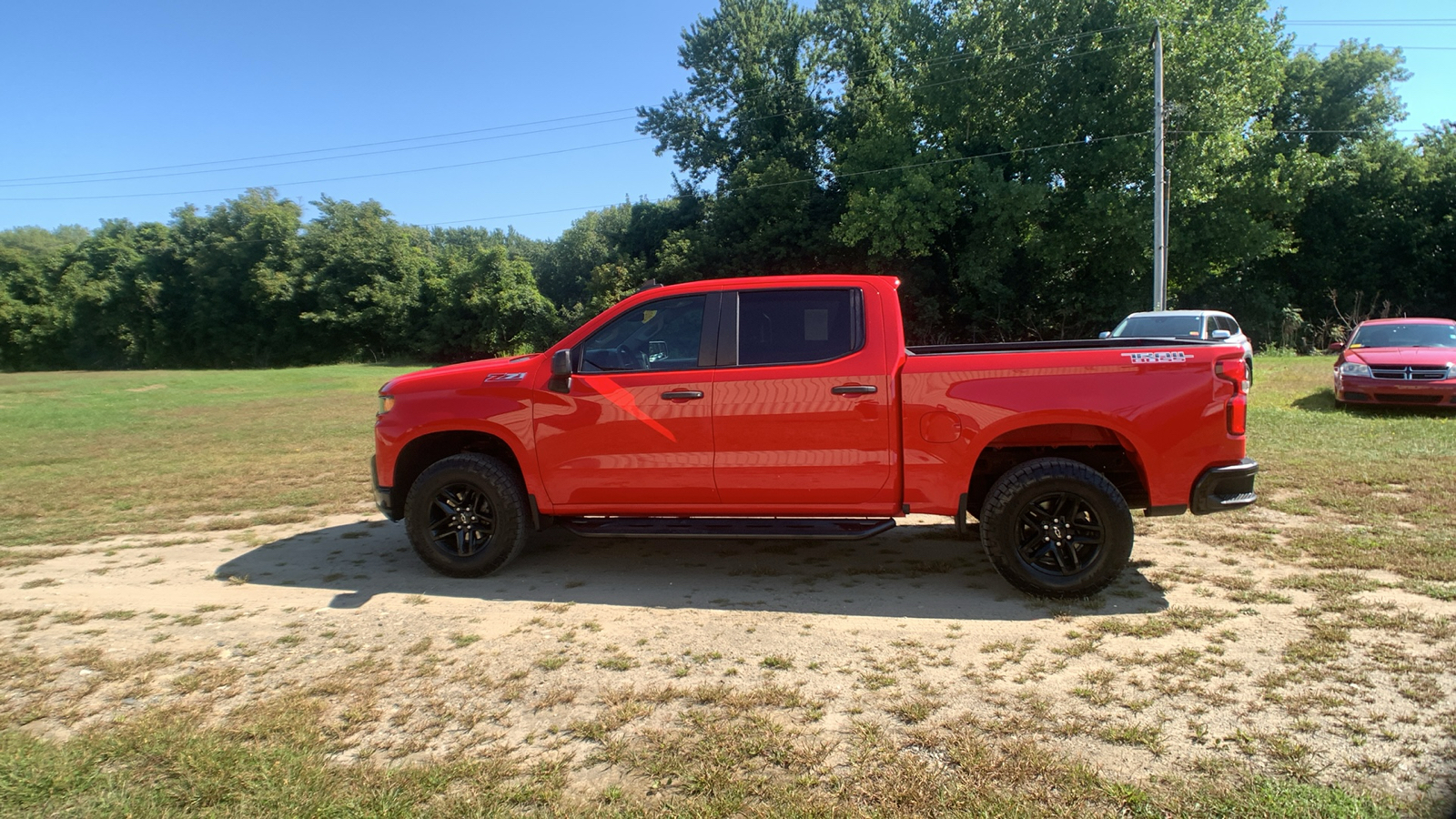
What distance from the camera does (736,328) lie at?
5406 millimetres

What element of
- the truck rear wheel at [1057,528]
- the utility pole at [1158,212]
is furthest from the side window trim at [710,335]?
the utility pole at [1158,212]

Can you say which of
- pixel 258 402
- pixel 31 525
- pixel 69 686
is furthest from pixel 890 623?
pixel 258 402

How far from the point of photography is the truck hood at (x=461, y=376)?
18.5 ft

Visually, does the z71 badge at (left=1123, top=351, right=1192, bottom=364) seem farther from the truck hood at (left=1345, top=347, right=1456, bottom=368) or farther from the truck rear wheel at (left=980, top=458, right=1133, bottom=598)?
the truck hood at (left=1345, top=347, right=1456, bottom=368)

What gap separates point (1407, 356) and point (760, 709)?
13.5m

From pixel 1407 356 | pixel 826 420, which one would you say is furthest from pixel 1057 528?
pixel 1407 356

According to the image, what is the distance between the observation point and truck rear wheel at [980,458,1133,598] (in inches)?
191

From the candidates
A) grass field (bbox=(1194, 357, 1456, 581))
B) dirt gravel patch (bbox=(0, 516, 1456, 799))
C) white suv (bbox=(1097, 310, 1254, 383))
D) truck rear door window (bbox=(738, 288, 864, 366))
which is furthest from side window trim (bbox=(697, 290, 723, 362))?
white suv (bbox=(1097, 310, 1254, 383))

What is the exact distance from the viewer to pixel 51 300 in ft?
196

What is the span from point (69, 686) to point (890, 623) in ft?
13.8

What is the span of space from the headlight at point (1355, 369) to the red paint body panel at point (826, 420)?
10.2 meters

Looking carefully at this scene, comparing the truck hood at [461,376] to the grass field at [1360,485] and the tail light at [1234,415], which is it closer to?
the tail light at [1234,415]

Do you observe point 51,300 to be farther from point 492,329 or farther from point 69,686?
point 69,686

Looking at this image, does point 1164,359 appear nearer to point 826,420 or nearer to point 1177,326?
point 826,420
